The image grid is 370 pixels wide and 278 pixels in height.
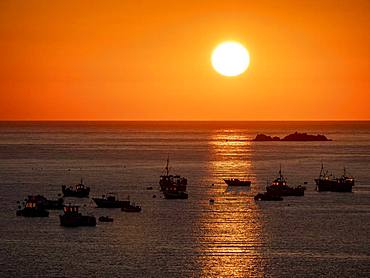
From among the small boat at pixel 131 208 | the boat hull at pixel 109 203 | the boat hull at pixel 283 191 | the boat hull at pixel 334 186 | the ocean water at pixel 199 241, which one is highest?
the boat hull at pixel 334 186

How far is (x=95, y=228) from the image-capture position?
4656 inches

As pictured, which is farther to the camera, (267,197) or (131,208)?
(267,197)

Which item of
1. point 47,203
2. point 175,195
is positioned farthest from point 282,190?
point 47,203

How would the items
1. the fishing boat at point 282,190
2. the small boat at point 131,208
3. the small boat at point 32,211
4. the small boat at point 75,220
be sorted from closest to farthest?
the small boat at point 75,220 → the small boat at point 32,211 → the small boat at point 131,208 → the fishing boat at point 282,190

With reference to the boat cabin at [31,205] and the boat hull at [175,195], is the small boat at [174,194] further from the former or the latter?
the boat cabin at [31,205]

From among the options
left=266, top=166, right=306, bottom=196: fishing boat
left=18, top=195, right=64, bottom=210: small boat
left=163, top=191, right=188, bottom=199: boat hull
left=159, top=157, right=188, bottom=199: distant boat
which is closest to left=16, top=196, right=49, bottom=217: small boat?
left=18, top=195, right=64, bottom=210: small boat

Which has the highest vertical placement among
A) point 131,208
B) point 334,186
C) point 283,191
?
point 334,186

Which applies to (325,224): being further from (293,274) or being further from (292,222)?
(293,274)

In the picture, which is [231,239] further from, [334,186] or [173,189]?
[334,186]

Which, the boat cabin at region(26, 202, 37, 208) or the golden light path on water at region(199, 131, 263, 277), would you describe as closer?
the golden light path on water at region(199, 131, 263, 277)

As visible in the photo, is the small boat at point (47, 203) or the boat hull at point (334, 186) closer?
the small boat at point (47, 203)

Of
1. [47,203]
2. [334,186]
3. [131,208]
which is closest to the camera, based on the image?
[131,208]

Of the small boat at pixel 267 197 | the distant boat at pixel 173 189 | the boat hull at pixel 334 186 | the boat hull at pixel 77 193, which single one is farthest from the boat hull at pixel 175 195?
the boat hull at pixel 334 186

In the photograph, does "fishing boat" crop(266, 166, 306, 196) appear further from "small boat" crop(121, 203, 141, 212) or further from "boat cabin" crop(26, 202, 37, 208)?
"boat cabin" crop(26, 202, 37, 208)
